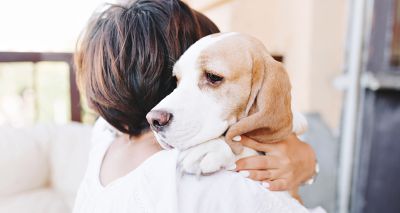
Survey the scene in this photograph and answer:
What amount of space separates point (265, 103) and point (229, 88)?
0.07m

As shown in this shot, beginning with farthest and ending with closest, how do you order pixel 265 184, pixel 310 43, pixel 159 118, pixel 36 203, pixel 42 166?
pixel 310 43 < pixel 42 166 < pixel 36 203 < pixel 265 184 < pixel 159 118

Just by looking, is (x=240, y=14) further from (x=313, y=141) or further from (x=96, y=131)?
(x=96, y=131)

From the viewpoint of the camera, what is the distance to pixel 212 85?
0.73m

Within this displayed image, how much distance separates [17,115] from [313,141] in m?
1.53

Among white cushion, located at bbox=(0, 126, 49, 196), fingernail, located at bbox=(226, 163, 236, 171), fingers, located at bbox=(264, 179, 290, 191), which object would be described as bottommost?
white cushion, located at bbox=(0, 126, 49, 196)

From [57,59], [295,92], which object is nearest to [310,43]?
[295,92]

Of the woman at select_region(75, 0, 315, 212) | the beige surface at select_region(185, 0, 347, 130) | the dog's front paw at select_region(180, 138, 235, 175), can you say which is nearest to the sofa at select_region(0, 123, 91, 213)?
the woman at select_region(75, 0, 315, 212)

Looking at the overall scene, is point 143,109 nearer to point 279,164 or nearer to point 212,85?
point 212,85

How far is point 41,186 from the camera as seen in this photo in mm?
1452

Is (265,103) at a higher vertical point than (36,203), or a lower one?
higher

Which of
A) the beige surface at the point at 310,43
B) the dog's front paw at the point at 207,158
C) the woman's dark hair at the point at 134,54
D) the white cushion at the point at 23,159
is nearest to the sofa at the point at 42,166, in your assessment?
the white cushion at the point at 23,159

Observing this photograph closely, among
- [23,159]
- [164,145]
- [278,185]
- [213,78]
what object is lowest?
[23,159]

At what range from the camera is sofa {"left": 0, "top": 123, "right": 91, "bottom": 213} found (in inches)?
51.7

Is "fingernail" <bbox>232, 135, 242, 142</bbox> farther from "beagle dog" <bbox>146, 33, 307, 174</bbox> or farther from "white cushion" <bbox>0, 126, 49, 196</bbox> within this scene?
"white cushion" <bbox>0, 126, 49, 196</bbox>
